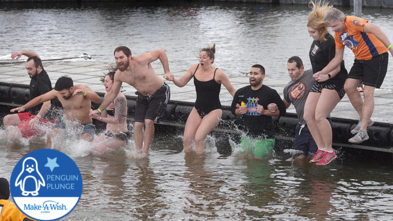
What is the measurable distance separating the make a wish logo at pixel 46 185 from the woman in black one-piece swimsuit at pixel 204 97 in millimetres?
4943

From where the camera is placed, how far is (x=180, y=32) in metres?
35.3

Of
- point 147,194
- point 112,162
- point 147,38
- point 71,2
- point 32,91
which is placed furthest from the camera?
point 71,2

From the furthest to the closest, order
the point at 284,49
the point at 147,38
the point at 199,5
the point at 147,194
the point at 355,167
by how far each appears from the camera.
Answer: the point at 199,5 → the point at 147,38 → the point at 284,49 → the point at 355,167 → the point at 147,194

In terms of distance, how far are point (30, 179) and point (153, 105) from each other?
5319 mm

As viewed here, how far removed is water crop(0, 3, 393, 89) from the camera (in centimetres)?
2512

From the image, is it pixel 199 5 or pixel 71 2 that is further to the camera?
pixel 71 2

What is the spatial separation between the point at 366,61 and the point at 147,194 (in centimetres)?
327

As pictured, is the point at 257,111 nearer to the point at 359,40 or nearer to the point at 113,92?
the point at 359,40

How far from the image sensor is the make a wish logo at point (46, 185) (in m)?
4.65

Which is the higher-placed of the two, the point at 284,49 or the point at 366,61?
the point at 366,61

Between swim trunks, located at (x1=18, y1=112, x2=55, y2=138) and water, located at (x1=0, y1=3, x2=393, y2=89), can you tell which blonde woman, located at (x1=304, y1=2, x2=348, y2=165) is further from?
water, located at (x1=0, y1=3, x2=393, y2=89)

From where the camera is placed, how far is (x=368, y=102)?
856 cm

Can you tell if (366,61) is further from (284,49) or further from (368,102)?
(284,49)

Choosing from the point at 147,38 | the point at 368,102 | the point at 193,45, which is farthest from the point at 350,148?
the point at 147,38
